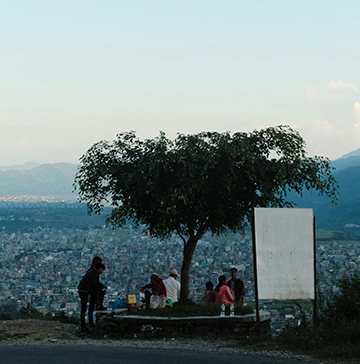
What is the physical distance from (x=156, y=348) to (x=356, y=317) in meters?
4.86

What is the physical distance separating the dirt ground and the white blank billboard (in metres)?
5.68

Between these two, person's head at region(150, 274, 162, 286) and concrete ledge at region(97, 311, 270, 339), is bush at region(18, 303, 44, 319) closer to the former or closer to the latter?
person's head at region(150, 274, 162, 286)

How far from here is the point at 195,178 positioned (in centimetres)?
2134

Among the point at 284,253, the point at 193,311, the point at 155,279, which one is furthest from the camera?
the point at 155,279

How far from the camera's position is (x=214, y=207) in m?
22.0

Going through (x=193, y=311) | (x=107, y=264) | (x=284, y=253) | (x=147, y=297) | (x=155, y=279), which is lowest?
(x=107, y=264)

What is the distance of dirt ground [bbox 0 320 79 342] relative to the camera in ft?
54.9

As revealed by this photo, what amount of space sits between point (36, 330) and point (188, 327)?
14.2 feet

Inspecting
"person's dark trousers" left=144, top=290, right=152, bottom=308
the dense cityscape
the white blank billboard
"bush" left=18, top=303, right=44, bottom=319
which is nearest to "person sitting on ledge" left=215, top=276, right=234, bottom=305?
"person's dark trousers" left=144, top=290, right=152, bottom=308

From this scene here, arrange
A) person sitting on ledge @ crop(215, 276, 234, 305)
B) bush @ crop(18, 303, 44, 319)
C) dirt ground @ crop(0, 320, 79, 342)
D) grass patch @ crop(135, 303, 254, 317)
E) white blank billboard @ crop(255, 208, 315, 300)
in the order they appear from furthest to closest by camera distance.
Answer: bush @ crop(18, 303, 44, 319) → person sitting on ledge @ crop(215, 276, 234, 305) → grass patch @ crop(135, 303, 254, 317) → dirt ground @ crop(0, 320, 79, 342) → white blank billboard @ crop(255, 208, 315, 300)

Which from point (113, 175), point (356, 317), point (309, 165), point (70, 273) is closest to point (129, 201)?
point (113, 175)

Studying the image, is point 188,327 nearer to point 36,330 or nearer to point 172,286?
point 172,286

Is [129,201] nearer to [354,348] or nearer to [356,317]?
[356,317]

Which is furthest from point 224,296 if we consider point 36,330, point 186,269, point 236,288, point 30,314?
point 30,314
